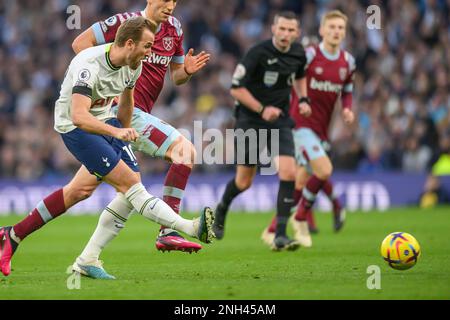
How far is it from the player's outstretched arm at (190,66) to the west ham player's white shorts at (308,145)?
10.8 ft

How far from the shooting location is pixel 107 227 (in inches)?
327

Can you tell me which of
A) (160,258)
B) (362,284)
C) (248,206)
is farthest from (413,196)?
(362,284)

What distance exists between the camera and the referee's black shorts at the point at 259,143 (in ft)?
37.6

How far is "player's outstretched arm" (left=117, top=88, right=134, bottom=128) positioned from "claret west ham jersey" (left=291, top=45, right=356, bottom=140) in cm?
476

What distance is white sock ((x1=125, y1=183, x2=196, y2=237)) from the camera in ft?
25.4

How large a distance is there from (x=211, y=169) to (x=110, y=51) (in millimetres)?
13858

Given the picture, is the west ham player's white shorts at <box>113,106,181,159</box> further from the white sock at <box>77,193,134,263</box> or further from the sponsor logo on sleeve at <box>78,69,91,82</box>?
the sponsor logo on sleeve at <box>78,69,91,82</box>

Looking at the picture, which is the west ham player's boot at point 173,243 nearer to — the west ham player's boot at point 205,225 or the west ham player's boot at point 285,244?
the west ham player's boot at point 205,225

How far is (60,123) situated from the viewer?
8.05 meters

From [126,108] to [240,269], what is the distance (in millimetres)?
1892

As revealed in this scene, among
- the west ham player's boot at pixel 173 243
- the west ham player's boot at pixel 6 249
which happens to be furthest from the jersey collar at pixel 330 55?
the west ham player's boot at pixel 6 249

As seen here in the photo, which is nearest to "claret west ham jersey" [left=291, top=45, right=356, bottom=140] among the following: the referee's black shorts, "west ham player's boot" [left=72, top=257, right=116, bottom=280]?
the referee's black shorts

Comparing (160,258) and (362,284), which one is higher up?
(160,258)
